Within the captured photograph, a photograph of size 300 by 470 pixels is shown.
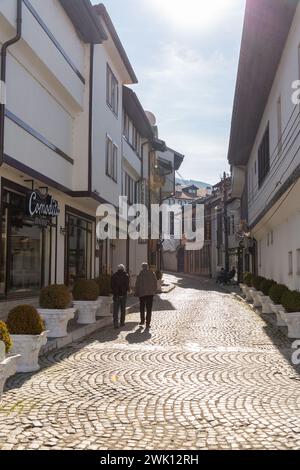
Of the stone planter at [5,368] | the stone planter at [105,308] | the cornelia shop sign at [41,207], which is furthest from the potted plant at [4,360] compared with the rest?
the stone planter at [105,308]

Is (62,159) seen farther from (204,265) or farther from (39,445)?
(204,265)

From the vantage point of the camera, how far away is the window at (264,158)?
18.8m

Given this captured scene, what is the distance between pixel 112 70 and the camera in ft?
58.6

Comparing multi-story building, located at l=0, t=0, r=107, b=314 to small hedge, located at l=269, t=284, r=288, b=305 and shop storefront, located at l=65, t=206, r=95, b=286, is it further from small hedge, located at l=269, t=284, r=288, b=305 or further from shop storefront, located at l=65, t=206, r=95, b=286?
small hedge, located at l=269, t=284, r=288, b=305

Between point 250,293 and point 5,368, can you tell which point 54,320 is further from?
point 250,293

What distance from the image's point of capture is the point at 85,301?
501 inches

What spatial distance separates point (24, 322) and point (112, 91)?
12.1 m

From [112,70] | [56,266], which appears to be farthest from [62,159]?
[112,70]

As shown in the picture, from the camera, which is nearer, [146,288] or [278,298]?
[278,298]

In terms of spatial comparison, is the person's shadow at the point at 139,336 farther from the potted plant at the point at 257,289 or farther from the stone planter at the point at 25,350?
the potted plant at the point at 257,289

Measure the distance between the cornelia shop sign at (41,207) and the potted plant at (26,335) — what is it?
382cm

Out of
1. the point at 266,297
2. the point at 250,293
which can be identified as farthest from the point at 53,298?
the point at 250,293

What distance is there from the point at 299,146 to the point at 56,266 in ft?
22.4
